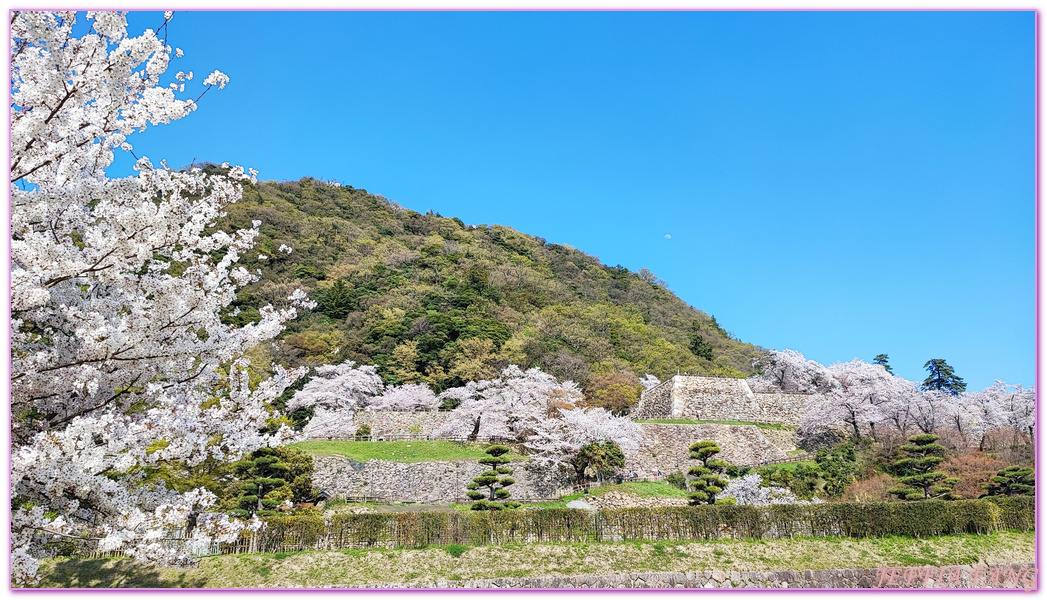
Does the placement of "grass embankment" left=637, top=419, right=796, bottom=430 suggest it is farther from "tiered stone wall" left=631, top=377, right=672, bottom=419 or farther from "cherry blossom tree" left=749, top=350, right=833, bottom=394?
"cherry blossom tree" left=749, top=350, right=833, bottom=394

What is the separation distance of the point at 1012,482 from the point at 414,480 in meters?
18.4

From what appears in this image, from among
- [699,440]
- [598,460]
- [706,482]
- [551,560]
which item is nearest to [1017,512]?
[706,482]

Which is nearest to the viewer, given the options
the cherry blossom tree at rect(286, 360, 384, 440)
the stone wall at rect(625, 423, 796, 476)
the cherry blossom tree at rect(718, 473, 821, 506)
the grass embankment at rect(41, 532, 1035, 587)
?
the grass embankment at rect(41, 532, 1035, 587)

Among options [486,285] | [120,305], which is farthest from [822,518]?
[486,285]

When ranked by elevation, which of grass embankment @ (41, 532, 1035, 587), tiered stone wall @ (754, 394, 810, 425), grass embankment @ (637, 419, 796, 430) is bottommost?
grass embankment @ (41, 532, 1035, 587)

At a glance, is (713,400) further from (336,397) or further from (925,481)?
(336,397)

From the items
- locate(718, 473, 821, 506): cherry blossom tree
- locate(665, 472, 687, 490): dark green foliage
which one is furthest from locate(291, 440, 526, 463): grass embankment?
locate(718, 473, 821, 506): cherry blossom tree

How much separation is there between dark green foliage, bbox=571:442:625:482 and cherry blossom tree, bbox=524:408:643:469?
167mm

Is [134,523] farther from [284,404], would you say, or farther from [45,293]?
[284,404]

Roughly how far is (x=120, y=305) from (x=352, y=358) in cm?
3281

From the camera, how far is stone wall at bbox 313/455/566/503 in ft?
66.4

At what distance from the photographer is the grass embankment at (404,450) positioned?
22.2 meters

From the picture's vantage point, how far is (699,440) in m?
25.8

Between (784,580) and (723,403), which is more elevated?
(723,403)
